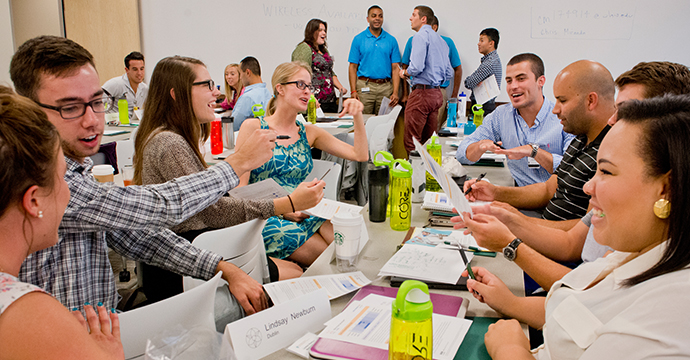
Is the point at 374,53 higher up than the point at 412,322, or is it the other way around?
the point at 374,53

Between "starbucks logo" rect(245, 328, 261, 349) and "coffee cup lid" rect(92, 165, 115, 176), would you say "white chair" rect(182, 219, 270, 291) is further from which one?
"coffee cup lid" rect(92, 165, 115, 176)

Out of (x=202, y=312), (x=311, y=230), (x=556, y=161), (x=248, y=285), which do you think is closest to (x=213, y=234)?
(x=248, y=285)

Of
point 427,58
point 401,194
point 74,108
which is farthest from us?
point 427,58

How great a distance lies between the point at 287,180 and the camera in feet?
9.04

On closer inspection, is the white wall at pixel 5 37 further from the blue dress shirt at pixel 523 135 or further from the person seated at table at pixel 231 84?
the blue dress shirt at pixel 523 135

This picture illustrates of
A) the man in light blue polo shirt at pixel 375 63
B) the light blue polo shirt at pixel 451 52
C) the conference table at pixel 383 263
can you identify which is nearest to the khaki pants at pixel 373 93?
the man in light blue polo shirt at pixel 375 63

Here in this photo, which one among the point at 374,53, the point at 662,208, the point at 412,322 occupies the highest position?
the point at 374,53

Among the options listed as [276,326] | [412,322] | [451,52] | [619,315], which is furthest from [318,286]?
[451,52]

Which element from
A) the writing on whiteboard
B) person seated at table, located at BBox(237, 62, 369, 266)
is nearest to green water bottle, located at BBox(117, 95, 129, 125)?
person seated at table, located at BBox(237, 62, 369, 266)

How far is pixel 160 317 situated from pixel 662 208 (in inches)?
40.4

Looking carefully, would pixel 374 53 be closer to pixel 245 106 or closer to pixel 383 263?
pixel 245 106

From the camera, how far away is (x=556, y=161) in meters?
2.62

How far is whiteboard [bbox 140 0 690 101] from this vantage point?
6.12 metres

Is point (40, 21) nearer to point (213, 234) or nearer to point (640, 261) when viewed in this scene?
point (213, 234)
